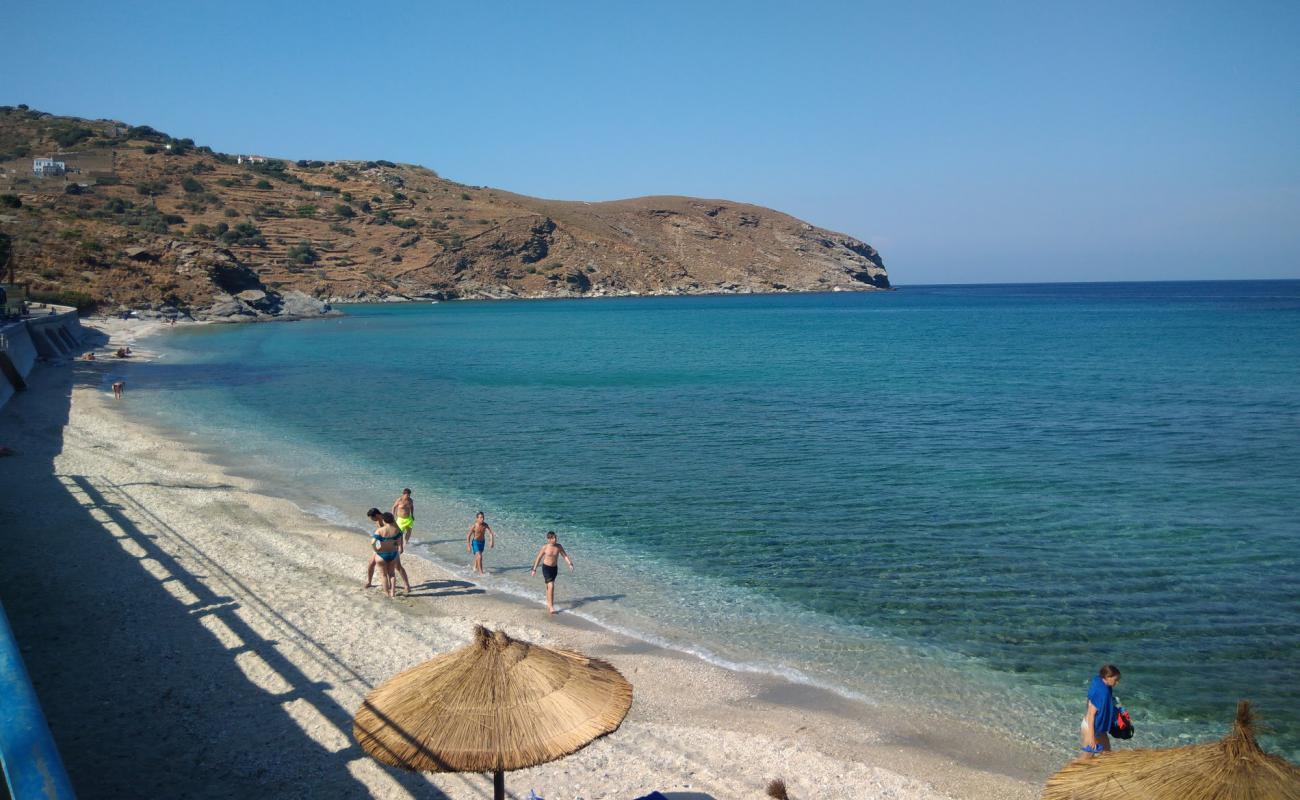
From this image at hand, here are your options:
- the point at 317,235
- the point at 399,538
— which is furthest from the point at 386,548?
the point at 317,235

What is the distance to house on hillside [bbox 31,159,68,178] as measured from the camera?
102 m

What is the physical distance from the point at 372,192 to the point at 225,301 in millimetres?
67274

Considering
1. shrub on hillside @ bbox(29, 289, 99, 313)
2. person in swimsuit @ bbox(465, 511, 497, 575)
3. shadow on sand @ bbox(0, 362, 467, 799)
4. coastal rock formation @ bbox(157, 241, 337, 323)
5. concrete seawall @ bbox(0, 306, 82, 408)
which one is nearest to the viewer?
shadow on sand @ bbox(0, 362, 467, 799)

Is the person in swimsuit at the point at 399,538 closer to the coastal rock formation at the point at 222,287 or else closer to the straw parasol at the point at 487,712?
the straw parasol at the point at 487,712

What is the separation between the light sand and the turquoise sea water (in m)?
0.90

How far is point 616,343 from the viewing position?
205 ft

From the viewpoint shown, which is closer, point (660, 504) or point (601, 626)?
point (601, 626)

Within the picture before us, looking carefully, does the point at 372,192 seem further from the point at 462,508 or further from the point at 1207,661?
the point at 1207,661

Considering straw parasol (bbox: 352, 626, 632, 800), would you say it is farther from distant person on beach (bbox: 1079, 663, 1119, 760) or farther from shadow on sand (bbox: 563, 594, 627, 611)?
shadow on sand (bbox: 563, 594, 627, 611)

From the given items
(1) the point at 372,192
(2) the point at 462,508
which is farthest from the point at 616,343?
(1) the point at 372,192

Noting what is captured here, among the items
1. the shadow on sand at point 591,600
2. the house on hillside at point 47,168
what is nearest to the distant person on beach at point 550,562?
the shadow on sand at point 591,600

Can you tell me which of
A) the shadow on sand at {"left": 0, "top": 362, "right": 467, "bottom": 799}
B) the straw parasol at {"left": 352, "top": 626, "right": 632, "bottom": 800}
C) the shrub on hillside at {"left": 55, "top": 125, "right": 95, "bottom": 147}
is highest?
the shrub on hillside at {"left": 55, "top": 125, "right": 95, "bottom": 147}

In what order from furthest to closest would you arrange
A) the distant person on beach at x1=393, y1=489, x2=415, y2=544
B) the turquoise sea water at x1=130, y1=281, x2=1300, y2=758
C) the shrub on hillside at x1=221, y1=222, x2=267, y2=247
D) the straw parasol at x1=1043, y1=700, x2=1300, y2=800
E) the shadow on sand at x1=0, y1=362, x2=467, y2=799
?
the shrub on hillside at x1=221, y1=222, x2=267, y2=247, the distant person on beach at x1=393, y1=489, x2=415, y2=544, the turquoise sea water at x1=130, y1=281, x2=1300, y2=758, the shadow on sand at x1=0, y1=362, x2=467, y2=799, the straw parasol at x1=1043, y1=700, x2=1300, y2=800

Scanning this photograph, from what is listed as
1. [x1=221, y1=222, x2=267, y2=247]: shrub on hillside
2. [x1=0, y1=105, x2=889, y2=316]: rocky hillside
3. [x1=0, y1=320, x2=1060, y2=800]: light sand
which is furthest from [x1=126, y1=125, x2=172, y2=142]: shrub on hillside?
A: [x1=0, y1=320, x2=1060, y2=800]: light sand
